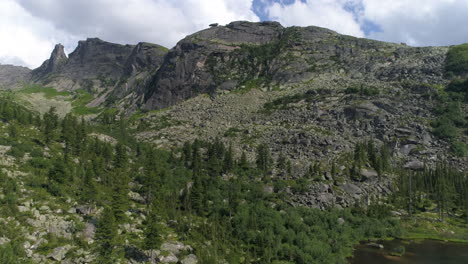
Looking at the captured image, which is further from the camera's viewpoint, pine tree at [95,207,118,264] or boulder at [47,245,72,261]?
pine tree at [95,207,118,264]

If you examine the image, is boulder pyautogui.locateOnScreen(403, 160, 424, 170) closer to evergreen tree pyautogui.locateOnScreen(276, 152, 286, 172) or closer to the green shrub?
the green shrub

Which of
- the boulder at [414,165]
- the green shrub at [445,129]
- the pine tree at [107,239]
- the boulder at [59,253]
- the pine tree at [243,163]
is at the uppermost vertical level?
the green shrub at [445,129]

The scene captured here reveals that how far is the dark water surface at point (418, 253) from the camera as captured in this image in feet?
209

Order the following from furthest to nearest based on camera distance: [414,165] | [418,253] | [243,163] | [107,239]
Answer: [414,165] → [243,163] → [418,253] → [107,239]

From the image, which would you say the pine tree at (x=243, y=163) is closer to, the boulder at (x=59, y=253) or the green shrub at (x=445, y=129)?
the boulder at (x=59, y=253)

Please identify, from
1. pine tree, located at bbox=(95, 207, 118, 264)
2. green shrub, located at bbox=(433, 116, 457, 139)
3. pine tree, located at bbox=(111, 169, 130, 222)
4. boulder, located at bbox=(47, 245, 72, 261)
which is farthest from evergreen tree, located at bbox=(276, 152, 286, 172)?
green shrub, located at bbox=(433, 116, 457, 139)

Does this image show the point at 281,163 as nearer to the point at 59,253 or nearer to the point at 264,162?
the point at 264,162

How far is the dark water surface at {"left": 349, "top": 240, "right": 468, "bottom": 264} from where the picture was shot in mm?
63672

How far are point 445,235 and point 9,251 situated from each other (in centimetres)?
10314

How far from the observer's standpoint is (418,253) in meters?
69.6

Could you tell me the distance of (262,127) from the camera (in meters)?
155

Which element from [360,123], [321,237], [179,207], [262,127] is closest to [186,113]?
[262,127]

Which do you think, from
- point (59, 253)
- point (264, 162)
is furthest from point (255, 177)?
point (59, 253)

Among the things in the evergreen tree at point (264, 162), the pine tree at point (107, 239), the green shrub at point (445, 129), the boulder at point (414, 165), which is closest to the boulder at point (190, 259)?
the pine tree at point (107, 239)
